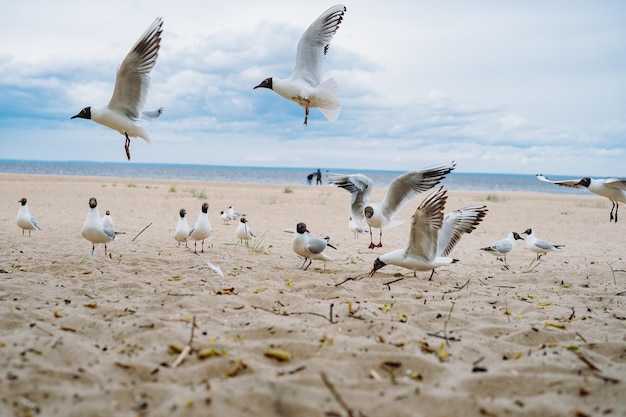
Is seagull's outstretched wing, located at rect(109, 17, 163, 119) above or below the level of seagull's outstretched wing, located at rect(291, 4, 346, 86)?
below

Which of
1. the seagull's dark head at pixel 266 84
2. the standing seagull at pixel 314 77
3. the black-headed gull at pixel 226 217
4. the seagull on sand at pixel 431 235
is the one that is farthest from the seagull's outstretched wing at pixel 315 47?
the black-headed gull at pixel 226 217

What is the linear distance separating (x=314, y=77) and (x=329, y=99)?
523 mm

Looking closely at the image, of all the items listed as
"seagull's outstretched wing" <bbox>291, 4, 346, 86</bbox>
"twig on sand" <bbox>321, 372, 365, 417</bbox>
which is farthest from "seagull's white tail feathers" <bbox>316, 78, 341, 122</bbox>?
"twig on sand" <bbox>321, 372, 365, 417</bbox>

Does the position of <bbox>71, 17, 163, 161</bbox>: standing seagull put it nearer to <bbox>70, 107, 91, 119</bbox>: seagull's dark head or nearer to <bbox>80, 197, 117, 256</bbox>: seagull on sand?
<bbox>70, 107, 91, 119</bbox>: seagull's dark head

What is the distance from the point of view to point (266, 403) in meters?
2.28

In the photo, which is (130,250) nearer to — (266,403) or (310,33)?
(310,33)

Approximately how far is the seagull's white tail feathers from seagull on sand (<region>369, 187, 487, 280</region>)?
1.68 meters

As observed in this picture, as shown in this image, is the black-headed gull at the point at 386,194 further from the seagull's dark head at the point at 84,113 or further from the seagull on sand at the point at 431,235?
the seagull's dark head at the point at 84,113

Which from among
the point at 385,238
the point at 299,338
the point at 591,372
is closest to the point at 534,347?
the point at 591,372

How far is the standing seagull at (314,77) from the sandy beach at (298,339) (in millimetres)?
2053

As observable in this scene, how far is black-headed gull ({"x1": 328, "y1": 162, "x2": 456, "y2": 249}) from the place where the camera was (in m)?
6.95

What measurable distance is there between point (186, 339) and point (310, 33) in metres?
4.63

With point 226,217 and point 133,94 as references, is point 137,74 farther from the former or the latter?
point 226,217

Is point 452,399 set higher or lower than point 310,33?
lower
